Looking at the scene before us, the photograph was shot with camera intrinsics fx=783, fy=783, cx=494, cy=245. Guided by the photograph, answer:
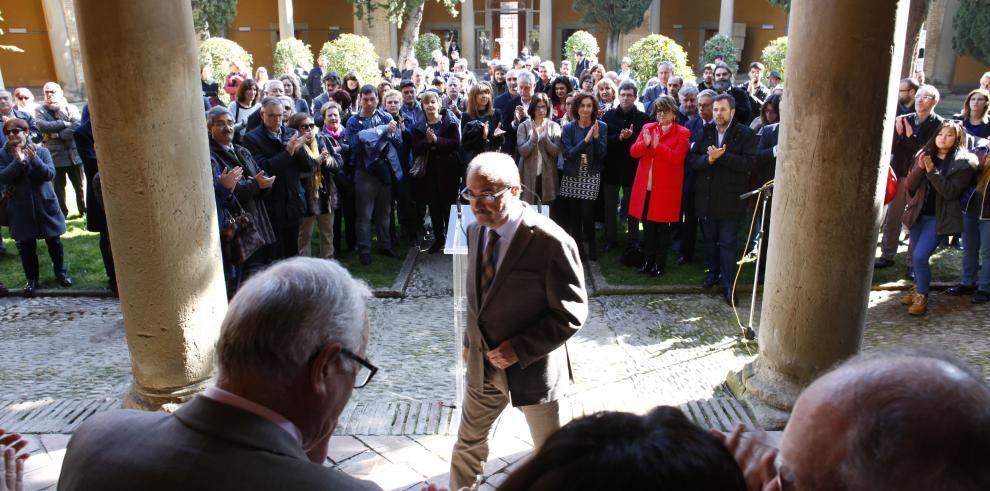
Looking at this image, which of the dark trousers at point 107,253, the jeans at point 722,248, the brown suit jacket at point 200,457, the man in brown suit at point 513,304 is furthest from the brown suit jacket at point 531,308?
the dark trousers at point 107,253

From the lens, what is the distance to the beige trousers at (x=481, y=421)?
3.74m

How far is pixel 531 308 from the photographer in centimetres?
361

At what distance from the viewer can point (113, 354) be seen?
6.23 metres

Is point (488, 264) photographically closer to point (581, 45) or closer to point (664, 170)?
point (664, 170)

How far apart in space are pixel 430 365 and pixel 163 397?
1.93 metres

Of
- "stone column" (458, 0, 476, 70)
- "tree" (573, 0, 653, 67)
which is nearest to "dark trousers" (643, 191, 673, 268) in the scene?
"tree" (573, 0, 653, 67)

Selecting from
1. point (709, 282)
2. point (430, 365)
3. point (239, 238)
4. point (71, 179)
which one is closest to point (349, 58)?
point (71, 179)

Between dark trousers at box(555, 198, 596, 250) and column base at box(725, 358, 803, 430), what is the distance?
149 inches

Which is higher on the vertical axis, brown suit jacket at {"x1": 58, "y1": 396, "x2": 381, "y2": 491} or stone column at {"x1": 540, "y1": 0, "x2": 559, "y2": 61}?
stone column at {"x1": 540, "y1": 0, "x2": 559, "y2": 61}

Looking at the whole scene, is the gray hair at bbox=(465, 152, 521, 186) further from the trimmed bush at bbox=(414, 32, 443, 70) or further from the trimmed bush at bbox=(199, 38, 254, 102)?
the trimmed bush at bbox=(414, 32, 443, 70)

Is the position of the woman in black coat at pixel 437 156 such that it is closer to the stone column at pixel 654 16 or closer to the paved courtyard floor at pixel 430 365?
the paved courtyard floor at pixel 430 365

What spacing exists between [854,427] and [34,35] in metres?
31.6

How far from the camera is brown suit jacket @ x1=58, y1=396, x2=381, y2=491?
159cm

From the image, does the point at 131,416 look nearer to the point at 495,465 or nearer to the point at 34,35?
the point at 495,465
